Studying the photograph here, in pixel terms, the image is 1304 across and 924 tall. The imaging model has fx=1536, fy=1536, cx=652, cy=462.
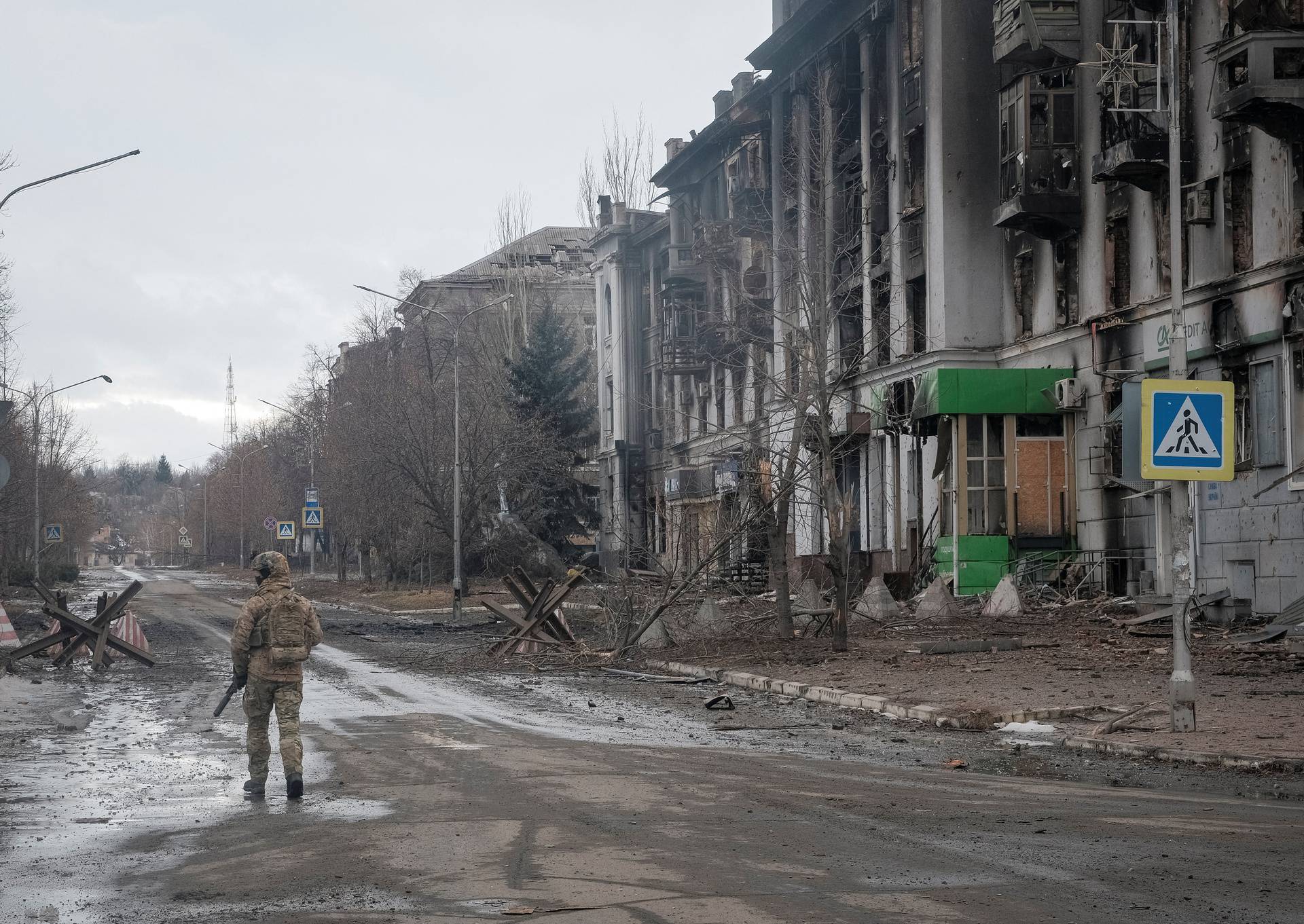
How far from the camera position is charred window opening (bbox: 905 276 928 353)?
38.5 m

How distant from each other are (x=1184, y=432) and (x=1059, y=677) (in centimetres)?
620

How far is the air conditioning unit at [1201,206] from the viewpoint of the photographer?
88.1 ft

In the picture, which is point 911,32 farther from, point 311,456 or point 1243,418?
point 311,456

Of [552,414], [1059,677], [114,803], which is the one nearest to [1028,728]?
[1059,677]

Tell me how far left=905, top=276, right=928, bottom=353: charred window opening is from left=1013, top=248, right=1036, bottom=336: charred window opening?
253cm

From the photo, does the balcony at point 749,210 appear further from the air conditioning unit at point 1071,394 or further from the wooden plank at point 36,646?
the wooden plank at point 36,646

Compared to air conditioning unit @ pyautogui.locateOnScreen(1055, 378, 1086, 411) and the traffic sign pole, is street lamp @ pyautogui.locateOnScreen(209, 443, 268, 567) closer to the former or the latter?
air conditioning unit @ pyautogui.locateOnScreen(1055, 378, 1086, 411)

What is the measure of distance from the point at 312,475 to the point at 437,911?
6115 cm

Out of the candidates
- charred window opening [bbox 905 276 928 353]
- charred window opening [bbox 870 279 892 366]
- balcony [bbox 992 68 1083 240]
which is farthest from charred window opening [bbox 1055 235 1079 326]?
charred window opening [bbox 870 279 892 366]

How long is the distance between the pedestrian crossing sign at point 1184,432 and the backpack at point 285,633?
724 centimetres

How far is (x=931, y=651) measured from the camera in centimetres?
2286

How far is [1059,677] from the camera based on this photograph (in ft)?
61.6

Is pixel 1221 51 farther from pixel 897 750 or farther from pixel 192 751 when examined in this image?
pixel 192 751

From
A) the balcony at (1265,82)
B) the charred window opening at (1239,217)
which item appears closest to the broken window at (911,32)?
the charred window opening at (1239,217)
